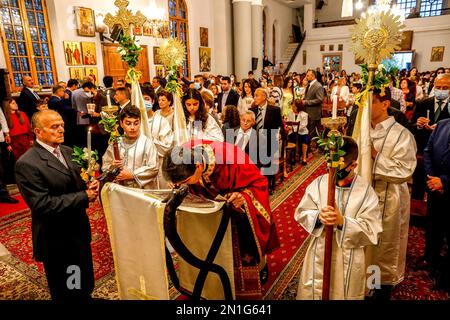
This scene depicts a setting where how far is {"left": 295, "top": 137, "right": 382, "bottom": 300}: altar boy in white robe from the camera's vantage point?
6.79 feet

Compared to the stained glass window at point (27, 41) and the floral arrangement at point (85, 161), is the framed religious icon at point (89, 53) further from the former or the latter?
the floral arrangement at point (85, 161)

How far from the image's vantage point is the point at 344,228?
6.80 feet

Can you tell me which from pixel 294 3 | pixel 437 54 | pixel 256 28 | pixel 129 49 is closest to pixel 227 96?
pixel 129 49

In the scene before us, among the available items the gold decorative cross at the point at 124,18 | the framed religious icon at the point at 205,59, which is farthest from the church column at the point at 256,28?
the gold decorative cross at the point at 124,18

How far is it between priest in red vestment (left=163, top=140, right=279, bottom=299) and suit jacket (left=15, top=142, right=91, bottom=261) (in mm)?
856

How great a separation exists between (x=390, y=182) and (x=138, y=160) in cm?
239

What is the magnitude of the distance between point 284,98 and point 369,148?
486 centimetres

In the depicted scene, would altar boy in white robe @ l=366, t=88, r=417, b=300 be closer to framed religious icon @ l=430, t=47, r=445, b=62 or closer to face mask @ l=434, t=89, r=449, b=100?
face mask @ l=434, t=89, r=449, b=100

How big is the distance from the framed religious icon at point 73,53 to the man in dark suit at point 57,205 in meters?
8.61

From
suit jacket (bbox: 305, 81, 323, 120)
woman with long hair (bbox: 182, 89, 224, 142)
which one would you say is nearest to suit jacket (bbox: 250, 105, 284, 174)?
woman with long hair (bbox: 182, 89, 224, 142)

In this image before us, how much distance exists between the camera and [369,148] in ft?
8.06

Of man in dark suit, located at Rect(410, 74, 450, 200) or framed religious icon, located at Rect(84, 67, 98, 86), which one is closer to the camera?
man in dark suit, located at Rect(410, 74, 450, 200)
